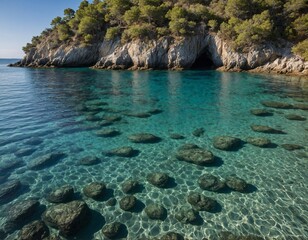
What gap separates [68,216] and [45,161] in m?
4.82

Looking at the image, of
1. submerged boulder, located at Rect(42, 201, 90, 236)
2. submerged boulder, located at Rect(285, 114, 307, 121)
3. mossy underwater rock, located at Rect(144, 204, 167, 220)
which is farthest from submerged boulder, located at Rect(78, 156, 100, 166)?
submerged boulder, located at Rect(285, 114, 307, 121)

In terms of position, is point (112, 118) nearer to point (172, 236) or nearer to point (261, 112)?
point (172, 236)

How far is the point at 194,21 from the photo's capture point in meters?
58.1

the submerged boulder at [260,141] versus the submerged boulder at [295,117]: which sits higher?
the submerged boulder at [295,117]

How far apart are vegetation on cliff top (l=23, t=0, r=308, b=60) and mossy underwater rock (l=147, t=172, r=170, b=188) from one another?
140ft

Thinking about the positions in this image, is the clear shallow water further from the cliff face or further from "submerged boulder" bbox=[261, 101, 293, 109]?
A: the cliff face

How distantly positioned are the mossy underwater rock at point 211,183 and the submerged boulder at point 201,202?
65 cm

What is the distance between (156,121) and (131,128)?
2370 millimetres

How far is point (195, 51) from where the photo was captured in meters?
55.4

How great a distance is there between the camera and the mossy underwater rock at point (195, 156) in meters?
11.1

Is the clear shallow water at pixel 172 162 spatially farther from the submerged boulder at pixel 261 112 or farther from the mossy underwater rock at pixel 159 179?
the submerged boulder at pixel 261 112

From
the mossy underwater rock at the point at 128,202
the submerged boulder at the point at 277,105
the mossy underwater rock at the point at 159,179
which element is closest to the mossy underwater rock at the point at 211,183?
the mossy underwater rock at the point at 159,179

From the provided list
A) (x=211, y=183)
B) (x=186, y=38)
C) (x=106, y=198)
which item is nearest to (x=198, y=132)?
(x=211, y=183)

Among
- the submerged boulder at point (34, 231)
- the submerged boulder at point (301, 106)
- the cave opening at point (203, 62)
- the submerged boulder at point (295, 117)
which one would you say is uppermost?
the cave opening at point (203, 62)
